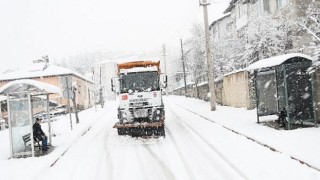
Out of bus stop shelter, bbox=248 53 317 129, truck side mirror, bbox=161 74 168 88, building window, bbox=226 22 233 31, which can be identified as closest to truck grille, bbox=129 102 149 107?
truck side mirror, bbox=161 74 168 88

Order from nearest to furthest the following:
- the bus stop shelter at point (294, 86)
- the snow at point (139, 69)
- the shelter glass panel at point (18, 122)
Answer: the shelter glass panel at point (18, 122), the bus stop shelter at point (294, 86), the snow at point (139, 69)

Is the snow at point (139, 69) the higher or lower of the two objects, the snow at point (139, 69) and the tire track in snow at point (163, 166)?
the higher

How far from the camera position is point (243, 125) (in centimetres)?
1700

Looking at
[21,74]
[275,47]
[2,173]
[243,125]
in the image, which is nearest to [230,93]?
[275,47]

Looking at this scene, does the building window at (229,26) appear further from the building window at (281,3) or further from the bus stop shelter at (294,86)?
the bus stop shelter at (294,86)

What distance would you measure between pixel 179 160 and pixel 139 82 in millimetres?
6870

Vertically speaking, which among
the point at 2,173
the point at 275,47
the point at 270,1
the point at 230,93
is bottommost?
the point at 2,173

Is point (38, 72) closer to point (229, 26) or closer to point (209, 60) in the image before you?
point (209, 60)

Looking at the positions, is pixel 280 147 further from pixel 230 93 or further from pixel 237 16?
pixel 237 16

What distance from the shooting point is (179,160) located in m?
11.1

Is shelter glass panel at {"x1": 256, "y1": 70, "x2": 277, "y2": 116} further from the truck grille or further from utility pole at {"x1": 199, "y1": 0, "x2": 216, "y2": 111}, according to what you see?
utility pole at {"x1": 199, "y1": 0, "x2": 216, "y2": 111}

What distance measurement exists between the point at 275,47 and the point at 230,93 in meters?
5.62

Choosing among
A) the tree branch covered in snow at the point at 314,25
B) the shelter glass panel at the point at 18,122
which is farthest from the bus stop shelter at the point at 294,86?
the shelter glass panel at the point at 18,122

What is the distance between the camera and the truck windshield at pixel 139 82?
17234 millimetres
